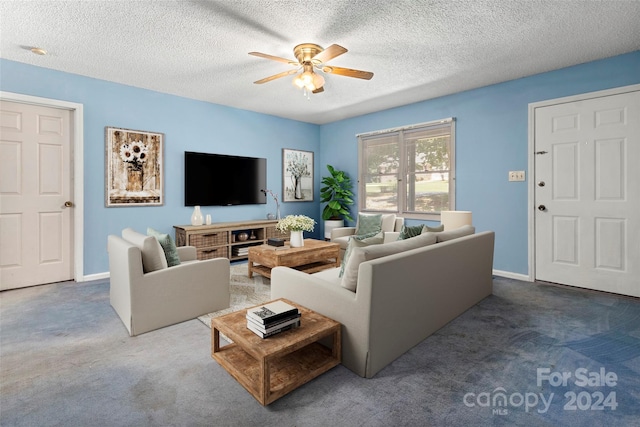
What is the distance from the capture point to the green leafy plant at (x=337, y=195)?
5844mm

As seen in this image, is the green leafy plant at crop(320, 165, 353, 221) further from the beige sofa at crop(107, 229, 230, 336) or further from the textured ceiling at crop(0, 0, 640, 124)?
the beige sofa at crop(107, 229, 230, 336)

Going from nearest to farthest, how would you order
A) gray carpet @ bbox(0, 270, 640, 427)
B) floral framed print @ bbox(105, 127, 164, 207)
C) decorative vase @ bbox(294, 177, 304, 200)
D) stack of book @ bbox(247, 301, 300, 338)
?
gray carpet @ bbox(0, 270, 640, 427) < stack of book @ bbox(247, 301, 300, 338) < floral framed print @ bbox(105, 127, 164, 207) < decorative vase @ bbox(294, 177, 304, 200)

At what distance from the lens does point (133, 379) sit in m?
1.83

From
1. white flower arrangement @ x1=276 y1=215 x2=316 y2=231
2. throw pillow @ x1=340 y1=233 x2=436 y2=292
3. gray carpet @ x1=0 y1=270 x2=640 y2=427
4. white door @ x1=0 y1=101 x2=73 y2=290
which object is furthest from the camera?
white flower arrangement @ x1=276 y1=215 x2=316 y2=231

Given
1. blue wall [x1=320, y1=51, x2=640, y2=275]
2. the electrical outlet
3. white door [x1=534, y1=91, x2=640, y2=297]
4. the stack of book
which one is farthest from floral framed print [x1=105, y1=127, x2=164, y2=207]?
white door [x1=534, y1=91, x2=640, y2=297]

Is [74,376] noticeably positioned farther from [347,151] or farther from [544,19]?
[347,151]

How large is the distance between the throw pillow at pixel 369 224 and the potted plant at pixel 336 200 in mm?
790

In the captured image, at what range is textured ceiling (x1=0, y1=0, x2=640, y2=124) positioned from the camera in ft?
7.99

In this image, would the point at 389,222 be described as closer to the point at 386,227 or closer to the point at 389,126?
the point at 386,227

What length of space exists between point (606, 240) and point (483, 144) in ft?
5.63

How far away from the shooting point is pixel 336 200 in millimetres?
5910

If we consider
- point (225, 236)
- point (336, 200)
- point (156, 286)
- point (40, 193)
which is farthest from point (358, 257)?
point (336, 200)

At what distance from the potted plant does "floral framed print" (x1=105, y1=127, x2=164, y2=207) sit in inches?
109

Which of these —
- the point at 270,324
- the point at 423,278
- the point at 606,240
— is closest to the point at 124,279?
the point at 270,324
